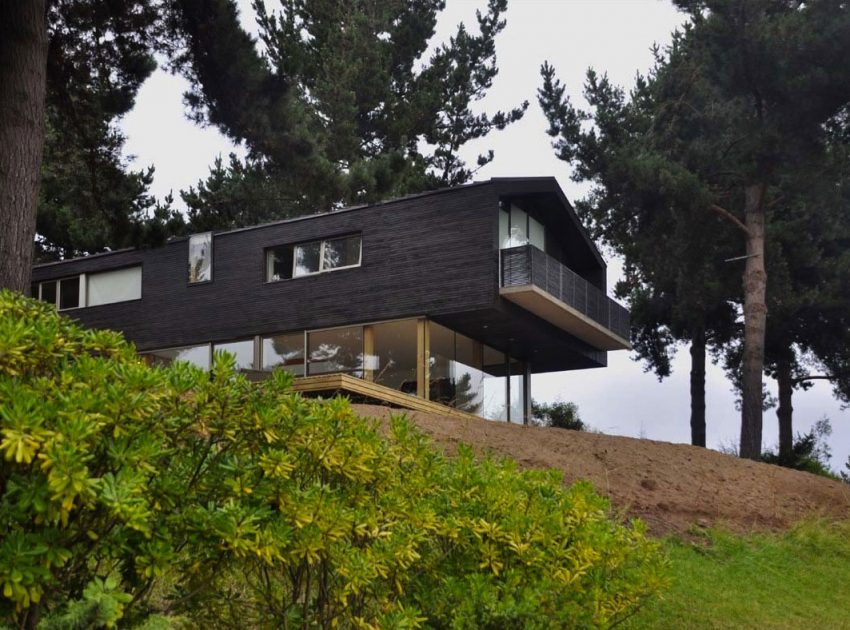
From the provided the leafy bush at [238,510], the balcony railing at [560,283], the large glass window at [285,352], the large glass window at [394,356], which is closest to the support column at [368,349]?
the large glass window at [394,356]

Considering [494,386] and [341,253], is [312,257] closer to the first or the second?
[341,253]

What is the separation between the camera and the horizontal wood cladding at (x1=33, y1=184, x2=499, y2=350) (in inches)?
720

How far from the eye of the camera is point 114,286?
22.7 m

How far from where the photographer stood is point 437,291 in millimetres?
18453

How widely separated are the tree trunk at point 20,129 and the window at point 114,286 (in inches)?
476

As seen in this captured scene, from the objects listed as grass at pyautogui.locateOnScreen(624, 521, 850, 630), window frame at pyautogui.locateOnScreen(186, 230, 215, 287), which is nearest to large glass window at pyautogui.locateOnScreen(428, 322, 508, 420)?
window frame at pyautogui.locateOnScreen(186, 230, 215, 287)

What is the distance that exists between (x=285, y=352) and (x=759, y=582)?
12.5 metres

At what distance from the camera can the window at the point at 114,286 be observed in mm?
22406

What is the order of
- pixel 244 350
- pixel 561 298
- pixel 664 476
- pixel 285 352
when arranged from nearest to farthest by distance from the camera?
pixel 664 476
pixel 561 298
pixel 285 352
pixel 244 350

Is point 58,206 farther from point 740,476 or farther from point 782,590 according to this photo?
point 782,590

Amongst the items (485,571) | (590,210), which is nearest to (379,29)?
(590,210)

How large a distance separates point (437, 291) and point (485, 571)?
43.2ft

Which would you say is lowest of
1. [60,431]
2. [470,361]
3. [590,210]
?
[60,431]

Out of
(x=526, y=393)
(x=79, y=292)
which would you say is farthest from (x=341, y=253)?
(x=79, y=292)
